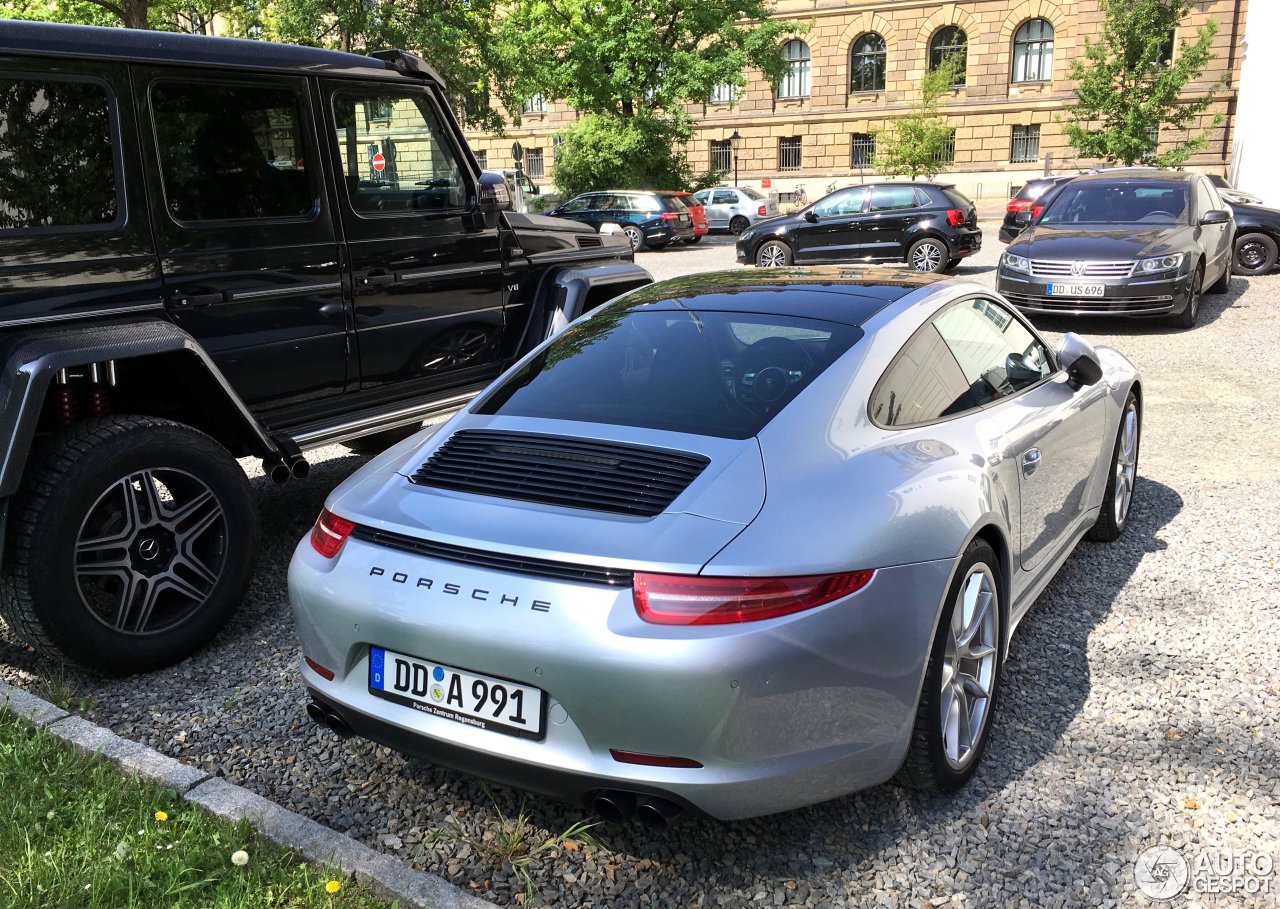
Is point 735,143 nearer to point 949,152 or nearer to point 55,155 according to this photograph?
point 949,152

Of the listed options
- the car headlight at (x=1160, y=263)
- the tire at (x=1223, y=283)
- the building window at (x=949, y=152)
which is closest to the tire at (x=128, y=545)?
the car headlight at (x=1160, y=263)

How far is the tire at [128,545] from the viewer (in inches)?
143

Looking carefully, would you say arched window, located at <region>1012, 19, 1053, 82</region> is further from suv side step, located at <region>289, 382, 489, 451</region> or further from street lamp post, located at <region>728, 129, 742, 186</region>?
suv side step, located at <region>289, 382, 489, 451</region>

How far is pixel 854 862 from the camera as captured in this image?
9.33 ft

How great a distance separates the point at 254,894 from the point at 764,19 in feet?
117

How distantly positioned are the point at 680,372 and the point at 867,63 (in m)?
47.1

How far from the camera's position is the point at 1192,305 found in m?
11.5

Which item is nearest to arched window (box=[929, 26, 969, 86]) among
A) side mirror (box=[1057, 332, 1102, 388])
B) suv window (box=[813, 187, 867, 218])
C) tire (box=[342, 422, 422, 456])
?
suv window (box=[813, 187, 867, 218])

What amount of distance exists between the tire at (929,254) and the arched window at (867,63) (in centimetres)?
3092

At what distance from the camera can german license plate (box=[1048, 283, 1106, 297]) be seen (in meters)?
10.9

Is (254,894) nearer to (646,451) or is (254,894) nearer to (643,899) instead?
(643,899)

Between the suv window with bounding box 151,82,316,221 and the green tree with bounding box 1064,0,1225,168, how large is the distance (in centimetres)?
3557

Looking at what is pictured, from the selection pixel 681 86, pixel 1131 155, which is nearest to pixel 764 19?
pixel 681 86

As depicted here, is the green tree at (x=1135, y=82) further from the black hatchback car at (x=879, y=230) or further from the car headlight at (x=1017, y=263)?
the car headlight at (x=1017, y=263)
